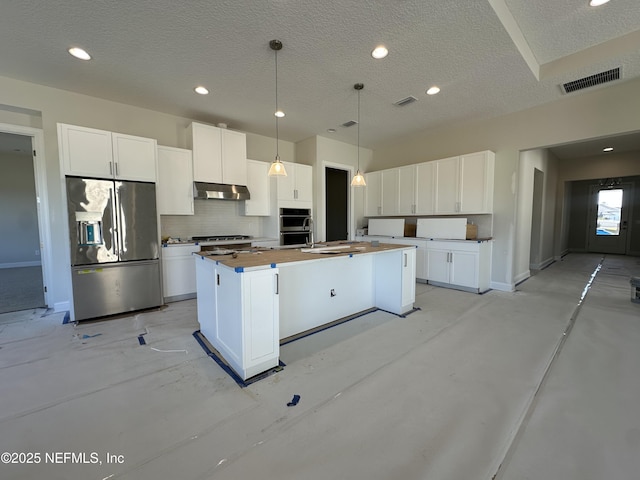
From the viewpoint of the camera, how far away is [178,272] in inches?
157

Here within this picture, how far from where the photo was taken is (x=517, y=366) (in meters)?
2.26

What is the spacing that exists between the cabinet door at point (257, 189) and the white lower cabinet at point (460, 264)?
3.22m

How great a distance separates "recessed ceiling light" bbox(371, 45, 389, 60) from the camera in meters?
2.69

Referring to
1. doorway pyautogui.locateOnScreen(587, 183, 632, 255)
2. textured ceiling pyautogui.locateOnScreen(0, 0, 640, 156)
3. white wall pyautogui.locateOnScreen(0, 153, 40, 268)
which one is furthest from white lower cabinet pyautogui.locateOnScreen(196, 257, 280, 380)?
doorway pyautogui.locateOnScreen(587, 183, 632, 255)

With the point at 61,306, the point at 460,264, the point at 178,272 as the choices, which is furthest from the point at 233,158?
the point at 460,264

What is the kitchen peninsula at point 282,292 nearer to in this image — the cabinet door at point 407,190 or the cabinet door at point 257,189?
the cabinet door at point 257,189

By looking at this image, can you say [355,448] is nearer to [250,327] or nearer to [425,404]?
[425,404]

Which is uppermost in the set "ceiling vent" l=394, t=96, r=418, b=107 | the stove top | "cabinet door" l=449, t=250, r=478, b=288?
"ceiling vent" l=394, t=96, r=418, b=107

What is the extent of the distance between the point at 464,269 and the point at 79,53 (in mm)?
5777

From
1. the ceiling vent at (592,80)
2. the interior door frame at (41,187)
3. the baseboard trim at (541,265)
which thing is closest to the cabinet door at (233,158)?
the interior door frame at (41,187)

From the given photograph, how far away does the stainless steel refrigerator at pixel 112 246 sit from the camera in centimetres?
317

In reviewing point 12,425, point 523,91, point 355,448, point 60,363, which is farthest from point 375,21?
point 60,363

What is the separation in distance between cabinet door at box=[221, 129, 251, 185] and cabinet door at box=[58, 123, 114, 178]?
156 cm

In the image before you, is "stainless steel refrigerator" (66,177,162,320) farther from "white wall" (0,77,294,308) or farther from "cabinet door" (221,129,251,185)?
"cabinet door" (221,129,251,185)
